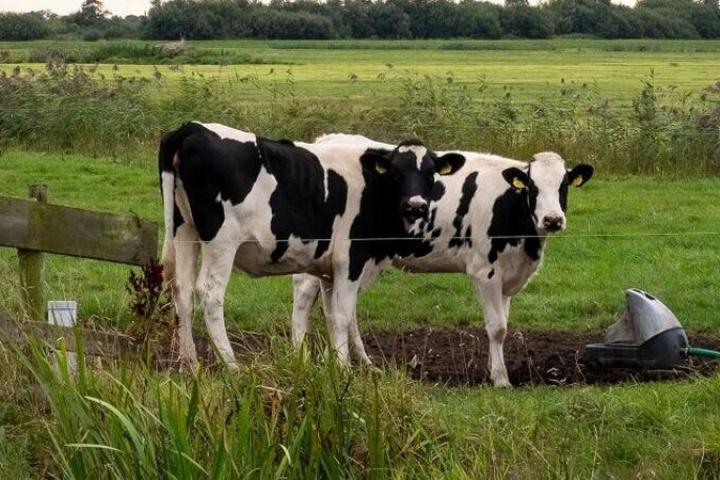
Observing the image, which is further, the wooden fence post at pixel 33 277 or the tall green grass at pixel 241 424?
the wooden fence post at pixel 33 277

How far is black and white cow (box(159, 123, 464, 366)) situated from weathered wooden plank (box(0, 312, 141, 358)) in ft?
5.72

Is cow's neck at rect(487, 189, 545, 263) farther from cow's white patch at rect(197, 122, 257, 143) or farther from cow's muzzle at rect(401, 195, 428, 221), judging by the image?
cow's white patch at rect(197, 122, 257, 143)

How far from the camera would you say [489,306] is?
11.1 meters

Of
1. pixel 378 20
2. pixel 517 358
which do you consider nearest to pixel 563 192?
pixel 517 358

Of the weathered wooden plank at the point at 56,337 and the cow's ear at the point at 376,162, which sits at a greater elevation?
the cow's ear at the point at 376,162

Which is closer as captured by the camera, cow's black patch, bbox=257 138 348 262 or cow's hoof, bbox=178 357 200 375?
cow's hoof, bbox=178 357 200 375

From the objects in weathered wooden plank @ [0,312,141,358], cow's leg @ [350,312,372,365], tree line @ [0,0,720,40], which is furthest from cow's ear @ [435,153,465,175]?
tree line @ [0,0,720,40]

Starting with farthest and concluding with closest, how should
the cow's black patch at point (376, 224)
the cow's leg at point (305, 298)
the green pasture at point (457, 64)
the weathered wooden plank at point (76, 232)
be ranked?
the green pasture at point (457, 64)
the cow's leg at point (305, 298)
the cow's black patch at point (376, 224)
the weathered wooden plank at point (76, 232)

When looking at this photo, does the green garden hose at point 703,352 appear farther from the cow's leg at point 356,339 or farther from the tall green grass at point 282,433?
the cow's leg at point 356,339

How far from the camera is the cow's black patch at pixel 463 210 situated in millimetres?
11648

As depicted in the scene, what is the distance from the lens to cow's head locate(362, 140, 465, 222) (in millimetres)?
10938

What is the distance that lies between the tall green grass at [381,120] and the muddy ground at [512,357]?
8.90m

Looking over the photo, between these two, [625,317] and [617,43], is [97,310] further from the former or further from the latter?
[617,43]

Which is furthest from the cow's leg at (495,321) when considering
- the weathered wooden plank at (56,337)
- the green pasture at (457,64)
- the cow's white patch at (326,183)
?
the green pasture at (457,64)
